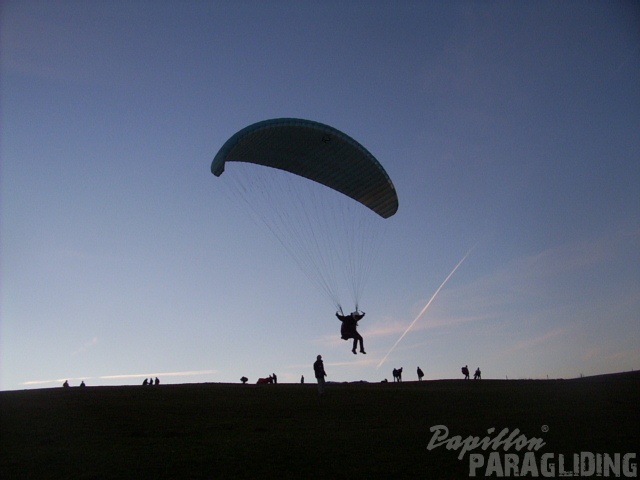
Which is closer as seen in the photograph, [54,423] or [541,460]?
[541,460]

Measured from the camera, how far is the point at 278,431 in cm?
1495

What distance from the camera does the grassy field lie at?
11.6 metres

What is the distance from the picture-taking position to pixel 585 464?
475 inches

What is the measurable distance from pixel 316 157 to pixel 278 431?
42.5ft

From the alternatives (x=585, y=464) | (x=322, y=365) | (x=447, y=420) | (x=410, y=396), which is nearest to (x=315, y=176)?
(x=322, y=365)

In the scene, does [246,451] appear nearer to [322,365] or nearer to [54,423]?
[54,423]

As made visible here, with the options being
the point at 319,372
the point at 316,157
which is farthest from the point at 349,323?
the point at 316,157

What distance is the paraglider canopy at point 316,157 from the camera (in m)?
21.9

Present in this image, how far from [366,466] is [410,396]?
12204mm

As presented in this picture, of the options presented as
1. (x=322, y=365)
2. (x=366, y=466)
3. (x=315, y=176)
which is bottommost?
(x=366, y=466)

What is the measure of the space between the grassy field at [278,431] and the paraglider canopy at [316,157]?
9210 mm

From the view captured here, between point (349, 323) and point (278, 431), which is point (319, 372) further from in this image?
point (278, 431)

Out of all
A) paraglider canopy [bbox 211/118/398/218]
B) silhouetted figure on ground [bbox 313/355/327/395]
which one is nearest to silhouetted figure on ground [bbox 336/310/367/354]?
silhouetted figure on ground [bbox 313/355/327/395]

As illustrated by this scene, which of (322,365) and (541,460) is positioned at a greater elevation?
(322,365)
